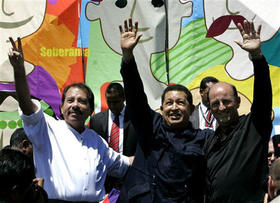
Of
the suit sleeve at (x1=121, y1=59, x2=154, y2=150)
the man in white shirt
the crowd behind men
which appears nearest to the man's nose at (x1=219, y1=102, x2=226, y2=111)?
the crowd behind men

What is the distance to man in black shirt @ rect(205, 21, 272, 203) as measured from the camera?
238 cm

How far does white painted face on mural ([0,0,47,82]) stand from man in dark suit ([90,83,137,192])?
1.42m

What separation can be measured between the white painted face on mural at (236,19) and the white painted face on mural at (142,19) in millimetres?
325

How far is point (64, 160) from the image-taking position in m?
2.55

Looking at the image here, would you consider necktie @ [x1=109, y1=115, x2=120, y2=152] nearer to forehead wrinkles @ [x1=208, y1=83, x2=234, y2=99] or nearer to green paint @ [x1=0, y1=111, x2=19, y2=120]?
green paint @ [x1=0, y1=111, x2=19, y2=120]

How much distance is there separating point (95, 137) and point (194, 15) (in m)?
2.99

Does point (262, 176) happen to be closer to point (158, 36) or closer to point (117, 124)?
point (117, 124)

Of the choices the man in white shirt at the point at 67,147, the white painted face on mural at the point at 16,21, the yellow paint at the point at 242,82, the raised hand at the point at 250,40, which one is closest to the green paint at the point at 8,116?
the white painted face on mural at the point at 16,21

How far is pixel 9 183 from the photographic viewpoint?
1.47 metres

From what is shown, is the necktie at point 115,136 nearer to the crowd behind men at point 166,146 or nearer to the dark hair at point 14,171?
the crowd behind men at point 166,146

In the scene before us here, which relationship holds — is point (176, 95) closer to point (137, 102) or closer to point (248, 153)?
point (137, 102)

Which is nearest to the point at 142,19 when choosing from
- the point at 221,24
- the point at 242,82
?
the point at 221,24

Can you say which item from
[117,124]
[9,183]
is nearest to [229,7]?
[117,124]

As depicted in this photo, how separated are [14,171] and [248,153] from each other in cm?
142
